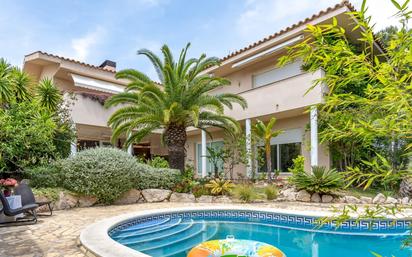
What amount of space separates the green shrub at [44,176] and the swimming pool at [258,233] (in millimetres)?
5209

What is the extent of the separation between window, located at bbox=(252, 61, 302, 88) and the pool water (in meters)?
11.9

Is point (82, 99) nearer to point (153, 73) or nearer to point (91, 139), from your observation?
point (153, 73)

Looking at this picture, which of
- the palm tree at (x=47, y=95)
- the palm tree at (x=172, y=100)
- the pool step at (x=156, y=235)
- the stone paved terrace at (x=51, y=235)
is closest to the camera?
the stone paved terrace at (x=51, y=235)

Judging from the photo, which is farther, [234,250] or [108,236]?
[108,236]

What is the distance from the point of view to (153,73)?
19.8 m

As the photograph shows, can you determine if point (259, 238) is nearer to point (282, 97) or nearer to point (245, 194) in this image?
point (245, 194)

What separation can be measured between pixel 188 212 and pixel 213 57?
10.1 m

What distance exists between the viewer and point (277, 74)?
21891 millimetres

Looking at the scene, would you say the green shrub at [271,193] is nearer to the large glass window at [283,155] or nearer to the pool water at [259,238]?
the pool water at [259,238]

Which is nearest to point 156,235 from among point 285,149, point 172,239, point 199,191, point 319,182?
point 172,239

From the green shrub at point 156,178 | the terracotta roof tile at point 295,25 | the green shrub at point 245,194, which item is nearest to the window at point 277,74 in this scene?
the terracotta roof tile at point 295,25

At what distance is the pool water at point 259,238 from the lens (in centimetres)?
910

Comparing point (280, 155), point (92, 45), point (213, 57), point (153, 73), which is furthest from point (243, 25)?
point (92, 45)

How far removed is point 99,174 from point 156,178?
3148mm
